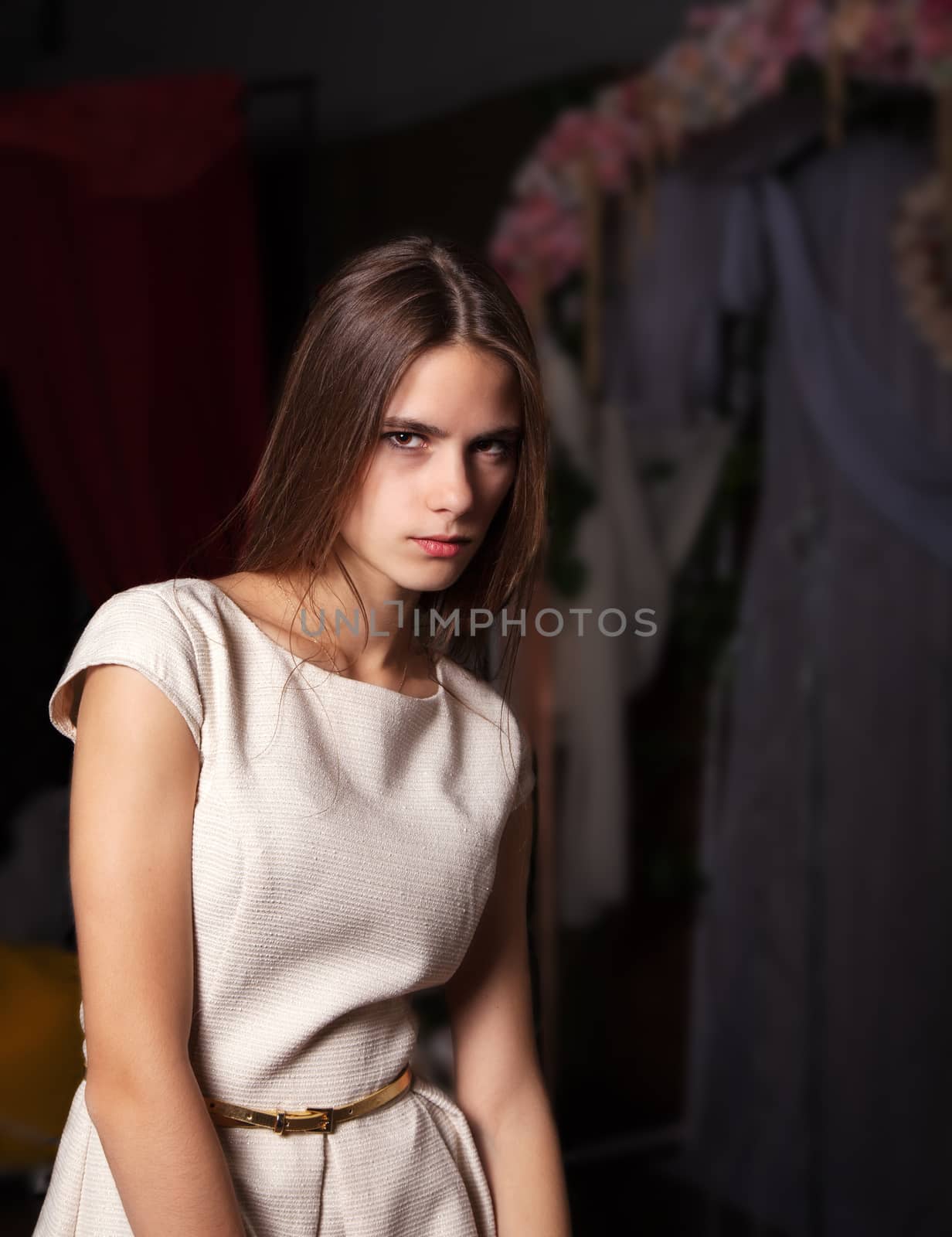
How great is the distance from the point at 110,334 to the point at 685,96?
1.41 meters

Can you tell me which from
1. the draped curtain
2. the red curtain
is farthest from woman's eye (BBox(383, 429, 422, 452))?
the draped curtain

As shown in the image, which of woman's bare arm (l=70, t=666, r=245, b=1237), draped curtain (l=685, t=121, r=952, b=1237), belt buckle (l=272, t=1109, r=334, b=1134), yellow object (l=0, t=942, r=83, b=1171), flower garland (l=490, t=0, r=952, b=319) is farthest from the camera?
draped curtain (l=685, t=121, r=952, b=1237)

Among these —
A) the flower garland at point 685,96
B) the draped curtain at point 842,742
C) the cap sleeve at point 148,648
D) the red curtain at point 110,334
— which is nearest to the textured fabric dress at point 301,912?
the cap sleeve at point 148,648

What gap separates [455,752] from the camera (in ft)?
4.17

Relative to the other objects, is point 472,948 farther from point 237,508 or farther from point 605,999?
point 605,999

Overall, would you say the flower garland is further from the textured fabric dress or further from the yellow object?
the yellow object

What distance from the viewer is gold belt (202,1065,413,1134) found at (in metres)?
1.08

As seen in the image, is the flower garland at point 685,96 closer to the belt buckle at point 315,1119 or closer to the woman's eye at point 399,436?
the woman's eye at point 399,436

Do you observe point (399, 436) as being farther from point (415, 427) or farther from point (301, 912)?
point (301, 912)

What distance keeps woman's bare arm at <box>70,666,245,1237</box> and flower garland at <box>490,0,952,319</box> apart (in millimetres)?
2269

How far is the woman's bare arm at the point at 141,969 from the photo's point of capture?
99cm

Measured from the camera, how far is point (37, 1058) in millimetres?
1281

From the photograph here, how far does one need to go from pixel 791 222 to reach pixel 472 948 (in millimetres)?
2476

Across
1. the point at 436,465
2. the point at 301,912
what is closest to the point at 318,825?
the point at 301,912
